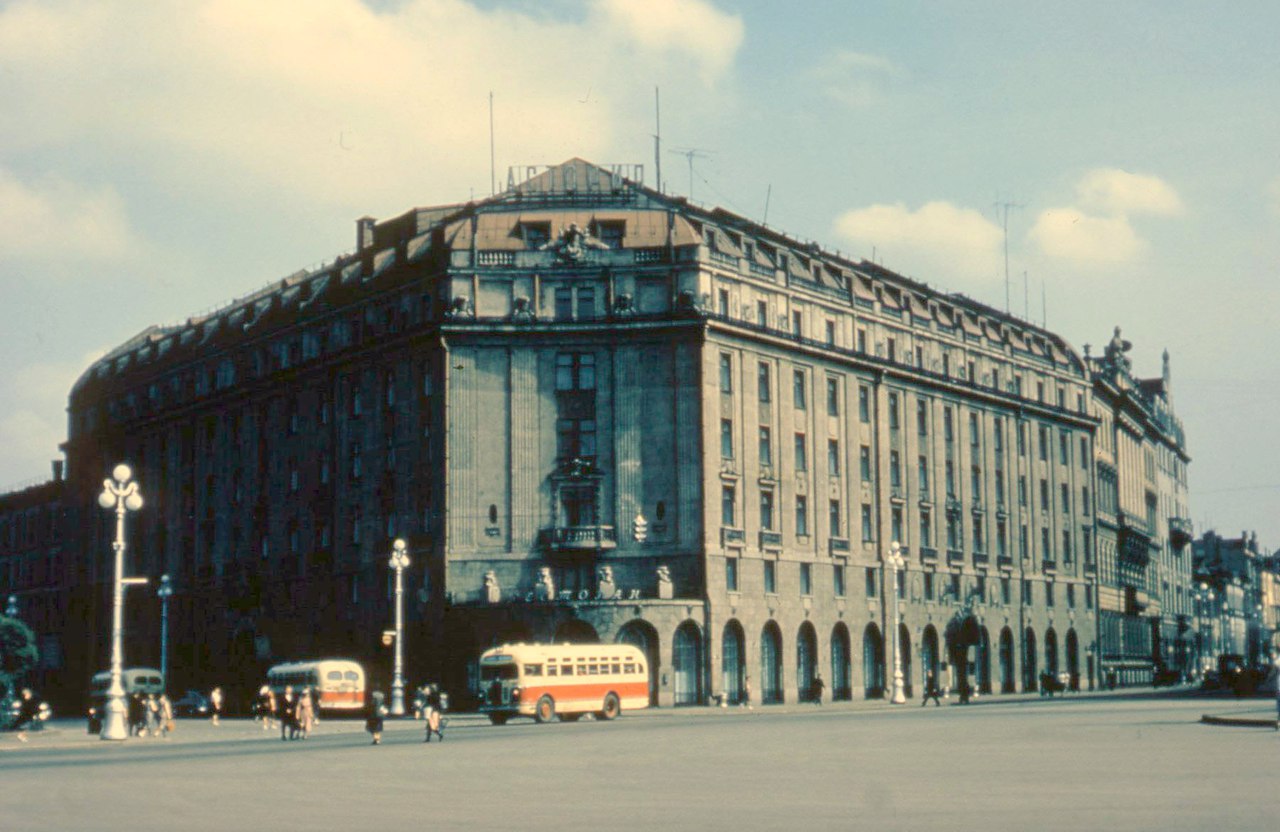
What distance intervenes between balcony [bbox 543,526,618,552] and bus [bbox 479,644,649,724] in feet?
52.3

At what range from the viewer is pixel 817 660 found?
8656 cm

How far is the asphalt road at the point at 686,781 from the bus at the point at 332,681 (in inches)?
1244

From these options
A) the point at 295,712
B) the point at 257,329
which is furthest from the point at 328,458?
the point at 295,712

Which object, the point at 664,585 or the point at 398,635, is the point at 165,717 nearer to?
the point at 398,635

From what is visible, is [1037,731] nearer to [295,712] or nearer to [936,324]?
[295,712]

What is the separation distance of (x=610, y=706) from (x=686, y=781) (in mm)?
37420

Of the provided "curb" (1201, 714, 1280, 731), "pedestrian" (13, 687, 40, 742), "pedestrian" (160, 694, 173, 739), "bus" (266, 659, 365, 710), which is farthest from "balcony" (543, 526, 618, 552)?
"curb" (1201, 714, 1280, 731)

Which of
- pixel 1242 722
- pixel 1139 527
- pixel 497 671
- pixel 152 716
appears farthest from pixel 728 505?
pixel 1139 527

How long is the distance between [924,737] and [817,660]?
48.0 meters

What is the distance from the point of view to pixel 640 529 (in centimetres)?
7981

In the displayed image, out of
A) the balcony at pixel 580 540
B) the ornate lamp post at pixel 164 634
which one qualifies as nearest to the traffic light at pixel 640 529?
the balcony at pixel 580 540

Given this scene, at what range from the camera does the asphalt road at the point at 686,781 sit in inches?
760

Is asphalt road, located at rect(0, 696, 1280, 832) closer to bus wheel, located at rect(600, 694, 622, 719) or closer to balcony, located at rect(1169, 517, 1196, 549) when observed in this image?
bus wheel, located at rect(600, 694, 622, 719)

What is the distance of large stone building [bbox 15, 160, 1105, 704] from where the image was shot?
80.3 m
